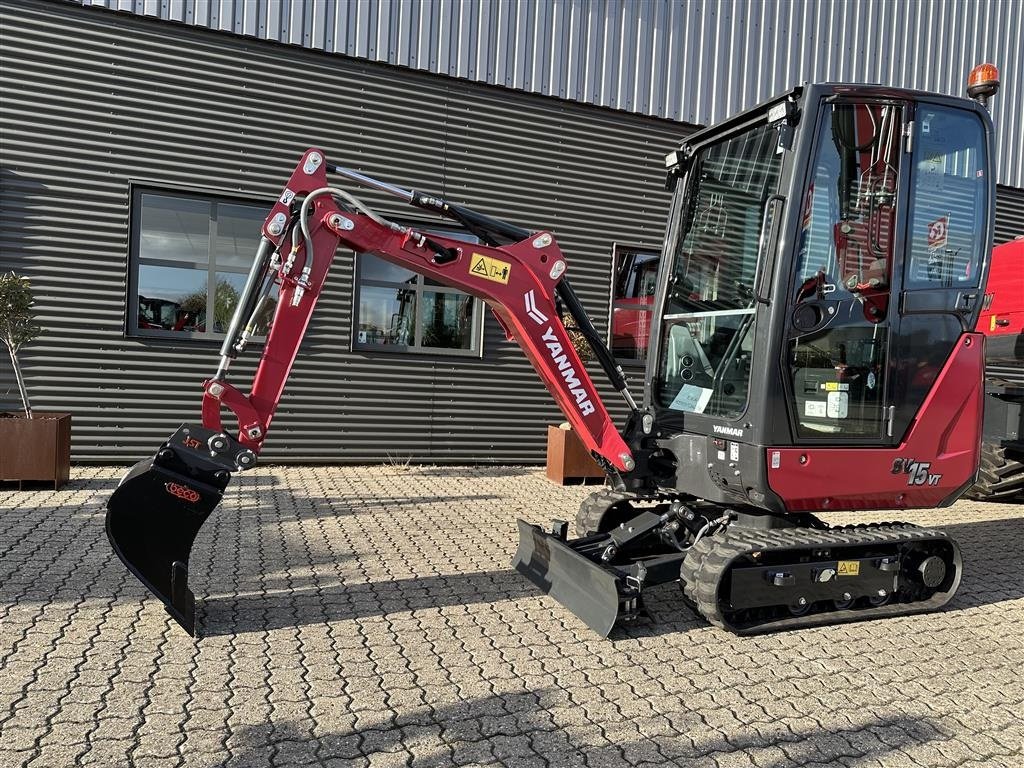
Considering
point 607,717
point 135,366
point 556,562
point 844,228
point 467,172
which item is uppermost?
point 467,172

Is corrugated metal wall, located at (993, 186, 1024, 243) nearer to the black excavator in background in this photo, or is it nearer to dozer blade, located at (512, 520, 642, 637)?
the black excavator in background

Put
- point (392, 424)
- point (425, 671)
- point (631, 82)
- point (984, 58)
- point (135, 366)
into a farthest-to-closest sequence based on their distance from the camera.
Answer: point (984, 58) < point (631, 82) < point (392, 424) < point (135, 366) < point (425, 671)

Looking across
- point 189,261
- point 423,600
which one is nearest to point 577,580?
point 423,600

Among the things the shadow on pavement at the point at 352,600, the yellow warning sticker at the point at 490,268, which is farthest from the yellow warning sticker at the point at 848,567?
the yellow warning sticker at the point at 490,268

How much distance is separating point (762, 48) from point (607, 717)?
33.3ft

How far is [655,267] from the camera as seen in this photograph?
35.0 ft

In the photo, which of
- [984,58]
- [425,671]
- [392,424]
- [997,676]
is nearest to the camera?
[425,671]

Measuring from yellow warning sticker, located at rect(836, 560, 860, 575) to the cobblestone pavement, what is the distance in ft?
1.13

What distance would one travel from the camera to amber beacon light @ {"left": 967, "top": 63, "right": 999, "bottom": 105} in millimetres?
4523

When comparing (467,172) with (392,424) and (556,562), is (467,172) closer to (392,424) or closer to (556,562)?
(392,424)

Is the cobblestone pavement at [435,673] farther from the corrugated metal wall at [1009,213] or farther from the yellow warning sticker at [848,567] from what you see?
the corrugated metal wall at [1009,213]

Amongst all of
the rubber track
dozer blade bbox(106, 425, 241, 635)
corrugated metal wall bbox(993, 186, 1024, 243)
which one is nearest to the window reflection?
dozer blade bbox(106, 425, 241, 635)

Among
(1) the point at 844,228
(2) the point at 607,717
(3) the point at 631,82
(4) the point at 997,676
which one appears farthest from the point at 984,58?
(2) the point at 607,717

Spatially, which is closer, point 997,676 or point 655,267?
point 997,676
